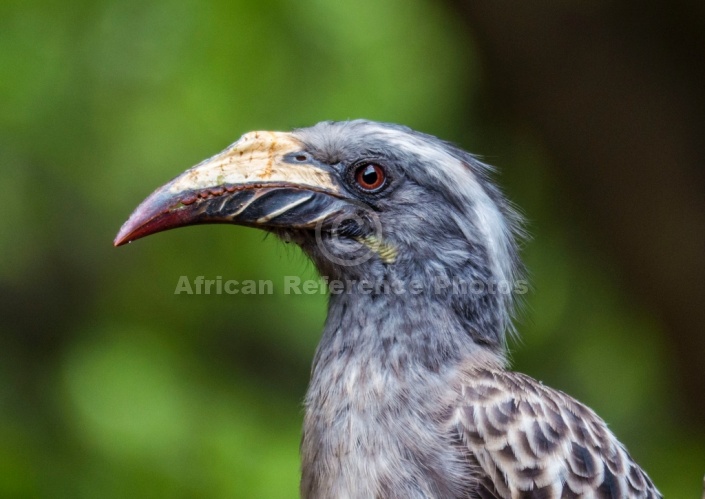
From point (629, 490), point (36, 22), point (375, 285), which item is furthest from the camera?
point (36, 22)

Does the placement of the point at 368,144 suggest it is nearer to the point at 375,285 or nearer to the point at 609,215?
the point at 375,285

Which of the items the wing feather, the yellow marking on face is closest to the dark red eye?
the yellow marking on face

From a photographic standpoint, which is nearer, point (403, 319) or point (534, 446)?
point (534, 446)

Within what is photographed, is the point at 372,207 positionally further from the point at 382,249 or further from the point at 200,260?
the point at 200,260

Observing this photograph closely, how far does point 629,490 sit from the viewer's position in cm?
352

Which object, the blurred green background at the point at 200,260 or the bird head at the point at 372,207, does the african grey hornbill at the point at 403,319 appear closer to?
the bird head at the point at 372,207

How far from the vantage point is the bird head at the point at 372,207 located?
3.68m

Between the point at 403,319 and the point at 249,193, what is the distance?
0.72 metres

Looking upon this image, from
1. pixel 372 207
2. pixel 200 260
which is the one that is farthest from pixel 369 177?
pixel 200 260

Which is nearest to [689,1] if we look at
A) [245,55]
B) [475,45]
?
[475,45]

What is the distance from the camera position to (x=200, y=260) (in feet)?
19.0

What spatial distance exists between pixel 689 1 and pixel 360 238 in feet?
10.4

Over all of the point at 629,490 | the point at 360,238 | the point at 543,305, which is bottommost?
the point at 629,490

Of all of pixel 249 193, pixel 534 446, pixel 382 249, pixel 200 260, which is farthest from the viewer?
pixel 200 260
